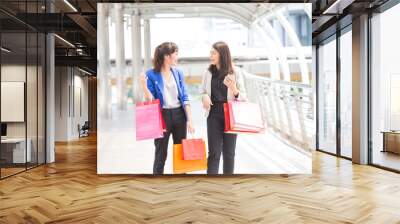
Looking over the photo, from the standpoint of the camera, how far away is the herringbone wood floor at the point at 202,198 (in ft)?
12.9

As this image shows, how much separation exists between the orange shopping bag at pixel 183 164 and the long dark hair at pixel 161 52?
1.24 meters

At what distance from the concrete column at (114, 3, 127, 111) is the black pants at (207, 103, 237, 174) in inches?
53.2

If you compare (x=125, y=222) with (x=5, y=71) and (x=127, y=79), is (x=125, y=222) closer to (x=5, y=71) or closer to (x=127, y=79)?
(x=127, y=79)

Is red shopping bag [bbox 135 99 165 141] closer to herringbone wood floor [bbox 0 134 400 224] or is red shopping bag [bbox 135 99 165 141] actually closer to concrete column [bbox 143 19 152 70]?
concrete column [bbox 143 19 152 70]

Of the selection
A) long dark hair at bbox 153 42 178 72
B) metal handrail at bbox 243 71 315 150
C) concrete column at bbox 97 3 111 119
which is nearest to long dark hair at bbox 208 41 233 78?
metal handrail at bbox 243 71 315 150

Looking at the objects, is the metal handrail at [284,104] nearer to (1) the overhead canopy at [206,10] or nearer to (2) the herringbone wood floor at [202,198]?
(2) the herringbone wood floor at [202,198]

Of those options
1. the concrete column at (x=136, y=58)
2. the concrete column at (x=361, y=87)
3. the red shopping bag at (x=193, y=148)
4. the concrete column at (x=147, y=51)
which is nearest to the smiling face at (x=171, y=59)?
the concrete column at (x=147, y=51)

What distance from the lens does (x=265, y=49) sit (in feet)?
20.3

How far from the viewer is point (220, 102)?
6152mm

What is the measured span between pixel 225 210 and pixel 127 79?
112 inches

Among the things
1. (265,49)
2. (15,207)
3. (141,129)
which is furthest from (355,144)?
(15,207)

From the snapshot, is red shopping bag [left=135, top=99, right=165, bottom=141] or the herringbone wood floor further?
red shopping bag [left=135, top=99, right=165, bottom=141]

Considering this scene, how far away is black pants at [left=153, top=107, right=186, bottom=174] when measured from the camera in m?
6.15

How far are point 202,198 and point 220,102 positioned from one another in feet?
5.95
